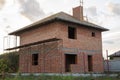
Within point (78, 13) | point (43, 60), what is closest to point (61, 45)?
point (43, 60)

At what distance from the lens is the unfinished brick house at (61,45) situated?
884 inches

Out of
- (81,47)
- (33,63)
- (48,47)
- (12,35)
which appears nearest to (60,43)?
(48,47)

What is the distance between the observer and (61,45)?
73.6 feet

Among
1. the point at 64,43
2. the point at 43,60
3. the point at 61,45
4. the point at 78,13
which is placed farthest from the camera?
the point at 78,13

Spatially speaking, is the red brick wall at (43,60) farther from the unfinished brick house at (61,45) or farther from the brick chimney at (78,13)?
the brick chimney at (78,13)

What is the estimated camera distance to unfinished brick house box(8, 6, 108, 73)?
22.4 metres

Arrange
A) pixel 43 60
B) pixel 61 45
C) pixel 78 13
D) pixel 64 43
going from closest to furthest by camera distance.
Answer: pixel 61 45 < pixel 64 43 < pixel 43 60 < pixel 78 13

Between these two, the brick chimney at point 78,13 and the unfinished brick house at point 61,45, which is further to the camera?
the brick chimney at point 78,13

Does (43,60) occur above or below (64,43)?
below

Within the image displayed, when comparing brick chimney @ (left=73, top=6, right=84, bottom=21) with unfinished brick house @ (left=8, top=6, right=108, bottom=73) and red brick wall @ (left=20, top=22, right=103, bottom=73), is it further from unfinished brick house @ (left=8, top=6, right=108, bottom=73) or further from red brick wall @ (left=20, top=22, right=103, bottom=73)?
red brick wall @ (left=20, top=22, right=103, bottom=73)

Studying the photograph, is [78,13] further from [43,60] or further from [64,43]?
[43,60]

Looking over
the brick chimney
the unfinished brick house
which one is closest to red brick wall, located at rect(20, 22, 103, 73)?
the unfinished brick house

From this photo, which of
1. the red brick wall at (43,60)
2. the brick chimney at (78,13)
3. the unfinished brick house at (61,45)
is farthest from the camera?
the brick chimney at (78,13)

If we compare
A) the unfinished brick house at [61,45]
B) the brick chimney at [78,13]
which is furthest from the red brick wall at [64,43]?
the brick chimney at [78,13]
